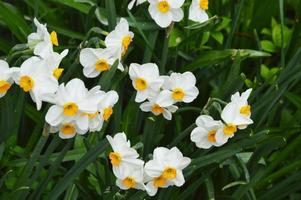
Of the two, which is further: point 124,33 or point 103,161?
point 103,161

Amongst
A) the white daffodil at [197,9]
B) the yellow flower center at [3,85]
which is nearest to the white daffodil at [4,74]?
the yellow flower center at [3,85]

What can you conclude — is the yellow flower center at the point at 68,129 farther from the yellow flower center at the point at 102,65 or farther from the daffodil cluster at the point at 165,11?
the daffodil cluster at the point at 165,11

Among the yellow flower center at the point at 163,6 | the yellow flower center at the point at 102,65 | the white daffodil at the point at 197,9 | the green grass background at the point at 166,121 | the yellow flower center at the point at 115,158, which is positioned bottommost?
the green grass background at the point at 166,121

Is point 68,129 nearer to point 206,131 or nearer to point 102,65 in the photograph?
point 102,65

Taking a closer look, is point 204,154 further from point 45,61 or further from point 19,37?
point 19,37

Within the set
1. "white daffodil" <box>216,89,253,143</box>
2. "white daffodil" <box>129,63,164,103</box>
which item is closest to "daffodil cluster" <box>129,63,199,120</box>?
"white daffodil" <box>129,63,164,103</box>

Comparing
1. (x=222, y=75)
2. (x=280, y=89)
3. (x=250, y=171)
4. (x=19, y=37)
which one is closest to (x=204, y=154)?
(x=250, y=171)
